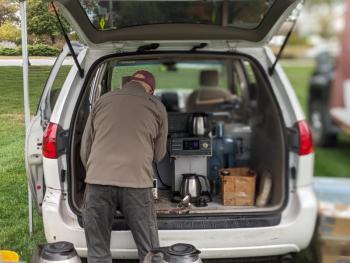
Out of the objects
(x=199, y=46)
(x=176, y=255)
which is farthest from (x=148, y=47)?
(x=176, y=255)

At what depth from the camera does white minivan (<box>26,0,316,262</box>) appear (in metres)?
3.76

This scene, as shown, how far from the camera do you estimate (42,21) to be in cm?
387

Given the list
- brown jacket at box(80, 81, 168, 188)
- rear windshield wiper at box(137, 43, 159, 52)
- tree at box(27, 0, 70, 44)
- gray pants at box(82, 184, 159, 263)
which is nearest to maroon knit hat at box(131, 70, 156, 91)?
brown jacket at box(80, 81, 168, 188)

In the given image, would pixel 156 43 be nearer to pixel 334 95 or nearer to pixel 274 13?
pixel 274 13

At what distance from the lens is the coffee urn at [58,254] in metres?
3.29

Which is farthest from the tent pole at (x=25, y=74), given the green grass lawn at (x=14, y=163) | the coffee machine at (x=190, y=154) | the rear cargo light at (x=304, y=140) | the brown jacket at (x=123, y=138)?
the rear cargo light at (x=304, y=140)

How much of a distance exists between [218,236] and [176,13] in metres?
1.51

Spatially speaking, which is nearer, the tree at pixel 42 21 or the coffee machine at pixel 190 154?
the tree at pixel 42 21

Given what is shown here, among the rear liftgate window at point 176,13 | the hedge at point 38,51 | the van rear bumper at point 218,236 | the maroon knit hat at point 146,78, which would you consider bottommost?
the van rear bumper at point 218,236

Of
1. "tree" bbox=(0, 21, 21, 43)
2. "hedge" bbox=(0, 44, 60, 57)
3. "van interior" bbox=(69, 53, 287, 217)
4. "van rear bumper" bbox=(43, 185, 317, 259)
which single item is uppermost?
"tree" bbox=(0, 21, 21, 43)

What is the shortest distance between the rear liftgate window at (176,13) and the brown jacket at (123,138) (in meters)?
0.50

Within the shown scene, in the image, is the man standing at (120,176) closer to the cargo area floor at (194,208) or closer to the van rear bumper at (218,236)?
the van rear bumper at (218,236)

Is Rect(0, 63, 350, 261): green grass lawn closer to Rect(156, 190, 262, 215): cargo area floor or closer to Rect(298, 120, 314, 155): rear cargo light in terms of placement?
Rect(156, 190, 262, 215): cargo area floor

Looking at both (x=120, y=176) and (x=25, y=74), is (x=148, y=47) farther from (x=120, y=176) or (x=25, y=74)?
(x=120, y=176)
